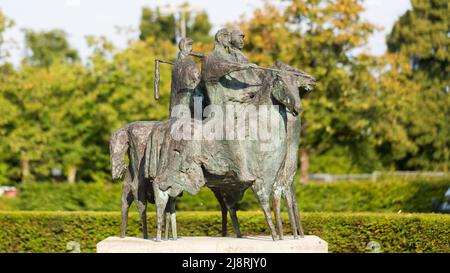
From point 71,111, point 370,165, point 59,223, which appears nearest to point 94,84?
point 71,111

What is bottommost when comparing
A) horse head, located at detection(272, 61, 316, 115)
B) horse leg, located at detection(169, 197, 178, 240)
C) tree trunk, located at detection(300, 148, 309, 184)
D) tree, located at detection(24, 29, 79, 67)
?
tree trunk, located at detection(300, 148, 309, 184)

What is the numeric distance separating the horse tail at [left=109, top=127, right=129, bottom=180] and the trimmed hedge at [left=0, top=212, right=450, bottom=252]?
4.29 metres

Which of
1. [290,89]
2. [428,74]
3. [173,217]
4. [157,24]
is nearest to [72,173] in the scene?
[428,74]

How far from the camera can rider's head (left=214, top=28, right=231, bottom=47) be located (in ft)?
38.6

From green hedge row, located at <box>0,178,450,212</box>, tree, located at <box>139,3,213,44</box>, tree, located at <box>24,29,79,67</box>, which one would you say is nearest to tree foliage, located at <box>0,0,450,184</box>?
green hedge row, located at <box>0,178,450,212</box>

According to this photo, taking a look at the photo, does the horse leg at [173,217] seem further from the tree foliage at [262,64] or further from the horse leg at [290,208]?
the tree foliage at [262,64]

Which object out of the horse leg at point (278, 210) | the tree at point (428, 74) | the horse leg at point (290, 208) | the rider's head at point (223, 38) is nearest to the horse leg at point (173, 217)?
the horse leg at point (278, 210)

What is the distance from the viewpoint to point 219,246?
11.2 metres

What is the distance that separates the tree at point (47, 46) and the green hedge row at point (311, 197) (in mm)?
43497

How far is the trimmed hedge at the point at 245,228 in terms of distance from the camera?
15.2m

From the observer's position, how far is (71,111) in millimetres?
30516

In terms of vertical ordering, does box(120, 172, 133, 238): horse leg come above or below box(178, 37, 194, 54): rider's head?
below

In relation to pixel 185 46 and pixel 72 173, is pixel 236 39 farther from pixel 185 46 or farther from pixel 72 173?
pixel 72 173

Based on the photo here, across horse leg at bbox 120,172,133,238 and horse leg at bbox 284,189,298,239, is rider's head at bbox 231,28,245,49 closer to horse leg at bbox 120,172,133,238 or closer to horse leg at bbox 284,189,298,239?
horse leg at bbox 284,189,298,239
